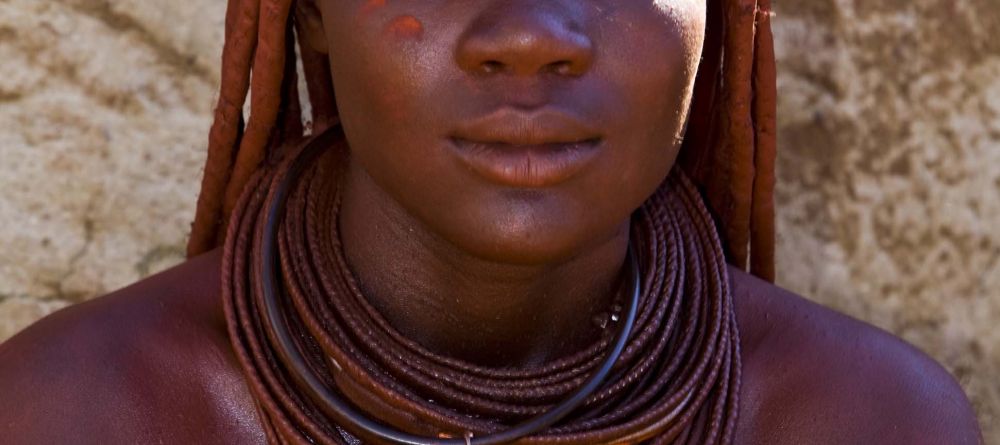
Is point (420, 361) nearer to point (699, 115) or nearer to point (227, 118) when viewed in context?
point (227, 118)

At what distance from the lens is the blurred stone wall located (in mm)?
2627

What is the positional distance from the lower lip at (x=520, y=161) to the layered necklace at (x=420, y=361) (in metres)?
0.31

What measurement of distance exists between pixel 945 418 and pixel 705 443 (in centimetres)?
36

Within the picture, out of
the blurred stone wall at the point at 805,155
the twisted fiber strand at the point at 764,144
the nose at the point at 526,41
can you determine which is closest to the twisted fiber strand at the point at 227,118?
the nose at the point at 526,41

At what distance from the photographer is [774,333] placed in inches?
80.0

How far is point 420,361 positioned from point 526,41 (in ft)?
1.53

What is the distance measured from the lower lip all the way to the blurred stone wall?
1232 millimetres

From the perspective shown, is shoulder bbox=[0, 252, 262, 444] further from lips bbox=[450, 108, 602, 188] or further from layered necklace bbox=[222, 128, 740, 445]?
lips bbox=[450, 108, 602, 188]

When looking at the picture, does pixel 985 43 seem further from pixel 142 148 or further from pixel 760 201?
pixel 142 148

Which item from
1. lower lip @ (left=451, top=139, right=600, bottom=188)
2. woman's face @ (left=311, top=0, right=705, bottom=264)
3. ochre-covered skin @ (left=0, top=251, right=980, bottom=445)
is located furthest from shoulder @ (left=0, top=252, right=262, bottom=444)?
lower lip @ (left=451, top=139, right=600, bottom=188)

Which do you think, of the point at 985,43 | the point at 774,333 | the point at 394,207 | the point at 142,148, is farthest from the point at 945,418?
the point at 142,148

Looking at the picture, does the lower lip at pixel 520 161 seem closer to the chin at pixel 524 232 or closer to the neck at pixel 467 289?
the chin at pixel 524 232

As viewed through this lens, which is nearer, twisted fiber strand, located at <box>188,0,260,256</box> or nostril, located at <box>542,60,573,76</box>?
nostril, located at <box>542,60,573,76</box>

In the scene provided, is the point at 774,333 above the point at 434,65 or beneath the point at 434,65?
beneath
